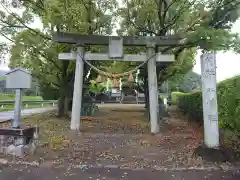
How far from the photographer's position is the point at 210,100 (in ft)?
23.8

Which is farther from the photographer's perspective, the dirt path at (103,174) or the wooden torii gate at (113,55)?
the wooden torii gate at (113,55)

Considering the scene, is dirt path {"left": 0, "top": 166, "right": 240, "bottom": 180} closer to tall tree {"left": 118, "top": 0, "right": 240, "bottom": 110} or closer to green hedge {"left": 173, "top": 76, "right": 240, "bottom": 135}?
green hedge {"left": 173, "top": 76, "right": 240, "bottom": 135}

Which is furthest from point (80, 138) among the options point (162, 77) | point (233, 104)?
point (162, 77)

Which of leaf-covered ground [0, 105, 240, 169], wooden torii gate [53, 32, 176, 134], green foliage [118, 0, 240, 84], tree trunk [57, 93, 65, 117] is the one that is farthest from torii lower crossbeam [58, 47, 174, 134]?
tree trunk [57, 93, 65, 117]

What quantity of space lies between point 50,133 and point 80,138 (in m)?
1.47

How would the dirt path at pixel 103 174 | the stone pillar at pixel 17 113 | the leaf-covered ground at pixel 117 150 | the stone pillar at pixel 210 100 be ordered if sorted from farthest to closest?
the stone pillar at pixel 17 113
the stone pillar at pixel 210 100
the leaf-covered ground at pixel 117 150
the dirt path at pixel 103 174

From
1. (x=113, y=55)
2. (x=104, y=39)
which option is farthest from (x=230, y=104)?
(x=104, y=39)

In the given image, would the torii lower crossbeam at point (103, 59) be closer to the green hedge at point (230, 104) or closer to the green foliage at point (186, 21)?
the green foliage at point (186, 21)

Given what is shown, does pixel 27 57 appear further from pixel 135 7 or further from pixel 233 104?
pixel 233 104

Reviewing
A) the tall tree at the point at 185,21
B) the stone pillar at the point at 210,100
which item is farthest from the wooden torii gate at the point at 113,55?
the stone pillar at the point at 210,100

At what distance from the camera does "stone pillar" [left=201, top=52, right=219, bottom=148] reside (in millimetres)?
7062

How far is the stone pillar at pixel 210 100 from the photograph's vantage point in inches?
278

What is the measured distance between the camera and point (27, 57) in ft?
49.7

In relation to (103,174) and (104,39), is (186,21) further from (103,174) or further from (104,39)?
(103,174)
